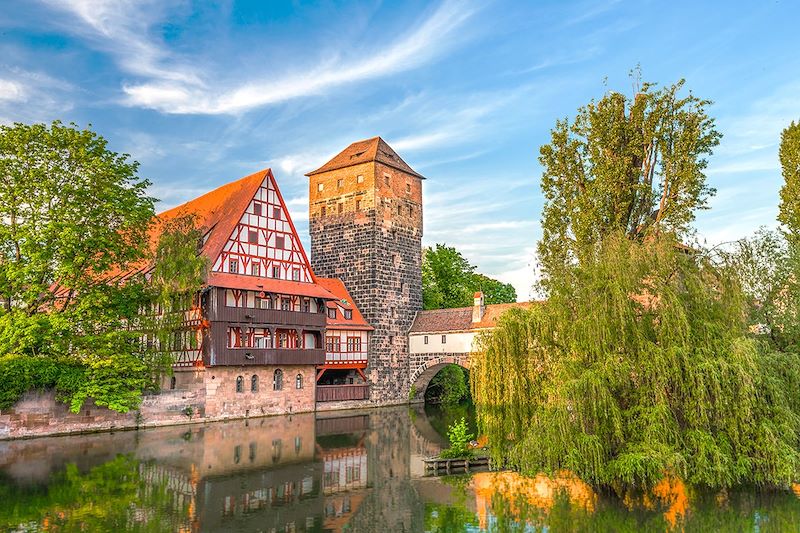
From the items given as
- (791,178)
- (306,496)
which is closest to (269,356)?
(306,496)

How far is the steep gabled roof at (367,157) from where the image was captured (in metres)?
42.7

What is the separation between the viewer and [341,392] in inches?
1534

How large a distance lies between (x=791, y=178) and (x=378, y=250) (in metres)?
22.8

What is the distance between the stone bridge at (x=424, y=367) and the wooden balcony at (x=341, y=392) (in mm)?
3961

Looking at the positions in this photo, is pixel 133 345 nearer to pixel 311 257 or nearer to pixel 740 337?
pixel 311 257

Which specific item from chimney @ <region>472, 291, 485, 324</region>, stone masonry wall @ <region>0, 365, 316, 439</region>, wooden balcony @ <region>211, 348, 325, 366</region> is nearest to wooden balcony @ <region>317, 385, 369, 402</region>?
stone masonry wall @ <region>0, 365, 316, 439</region>

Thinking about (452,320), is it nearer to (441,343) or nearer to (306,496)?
(441,343)

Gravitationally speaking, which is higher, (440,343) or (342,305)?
(342,305)

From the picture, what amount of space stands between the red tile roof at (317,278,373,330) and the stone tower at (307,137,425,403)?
1.67 ft

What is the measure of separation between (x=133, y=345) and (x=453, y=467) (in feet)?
51.7

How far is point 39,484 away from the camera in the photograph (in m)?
16.9

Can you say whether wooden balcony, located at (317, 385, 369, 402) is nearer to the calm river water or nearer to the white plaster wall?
the white plaster wall

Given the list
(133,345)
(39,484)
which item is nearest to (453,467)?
(39,484)

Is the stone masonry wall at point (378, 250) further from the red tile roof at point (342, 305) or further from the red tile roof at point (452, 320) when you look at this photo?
the red tile roof at point (452, 320)
